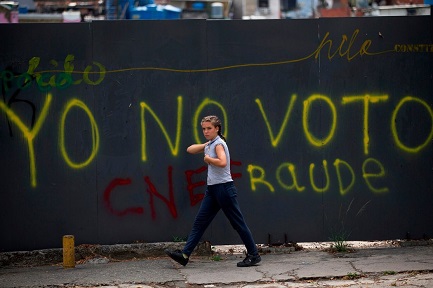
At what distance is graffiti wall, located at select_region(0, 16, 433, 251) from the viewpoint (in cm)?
935

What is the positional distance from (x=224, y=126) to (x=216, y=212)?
1174 millimetres

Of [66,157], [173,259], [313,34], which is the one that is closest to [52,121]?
[66,157]

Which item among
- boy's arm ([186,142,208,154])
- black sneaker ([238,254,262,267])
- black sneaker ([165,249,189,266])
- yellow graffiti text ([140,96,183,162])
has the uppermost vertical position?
yellow graffiti text ([140,96,183,162])

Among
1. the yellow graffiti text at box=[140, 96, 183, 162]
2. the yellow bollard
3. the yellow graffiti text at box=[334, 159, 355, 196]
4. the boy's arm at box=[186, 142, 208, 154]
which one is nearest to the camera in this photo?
the boy's arm at box=[186, 142, 208, 154]

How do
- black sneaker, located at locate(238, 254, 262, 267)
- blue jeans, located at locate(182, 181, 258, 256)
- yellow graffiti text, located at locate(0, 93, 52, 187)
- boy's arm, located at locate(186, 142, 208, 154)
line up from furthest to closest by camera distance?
1. yellow graffiti text, located at locate(0, 93, 52, 187)
2. boy's arm, located at locate(186, 142, 208, 154)
3. black sneaker, located at locate(238, 254, 262, 267)
4. blue jeans, located at locate(182, 181, 258, 256)

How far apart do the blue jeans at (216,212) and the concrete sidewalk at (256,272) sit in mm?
292

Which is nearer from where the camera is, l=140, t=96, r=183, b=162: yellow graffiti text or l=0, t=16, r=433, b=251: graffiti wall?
l=0, t=16, r=433, b=251: graffiti wall

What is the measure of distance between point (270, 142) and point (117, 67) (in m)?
2.02

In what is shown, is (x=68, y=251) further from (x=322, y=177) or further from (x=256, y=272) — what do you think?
(x=322, y=177)

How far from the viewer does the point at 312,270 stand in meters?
8.49

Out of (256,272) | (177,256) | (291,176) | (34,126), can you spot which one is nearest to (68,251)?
(177,256)

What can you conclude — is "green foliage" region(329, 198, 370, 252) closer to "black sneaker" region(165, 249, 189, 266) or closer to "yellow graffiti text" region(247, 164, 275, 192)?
"yellow graffiti text" region(247, 164, 275, 192)

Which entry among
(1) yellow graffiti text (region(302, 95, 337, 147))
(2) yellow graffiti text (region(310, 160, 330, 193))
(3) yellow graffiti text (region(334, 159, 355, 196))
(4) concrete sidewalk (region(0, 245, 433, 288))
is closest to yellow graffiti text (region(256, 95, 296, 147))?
(1) yellow graffiti text (region(302, 95, 337, 147))

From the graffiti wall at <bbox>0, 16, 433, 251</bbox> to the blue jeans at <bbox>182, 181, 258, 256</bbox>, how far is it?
793 mm
